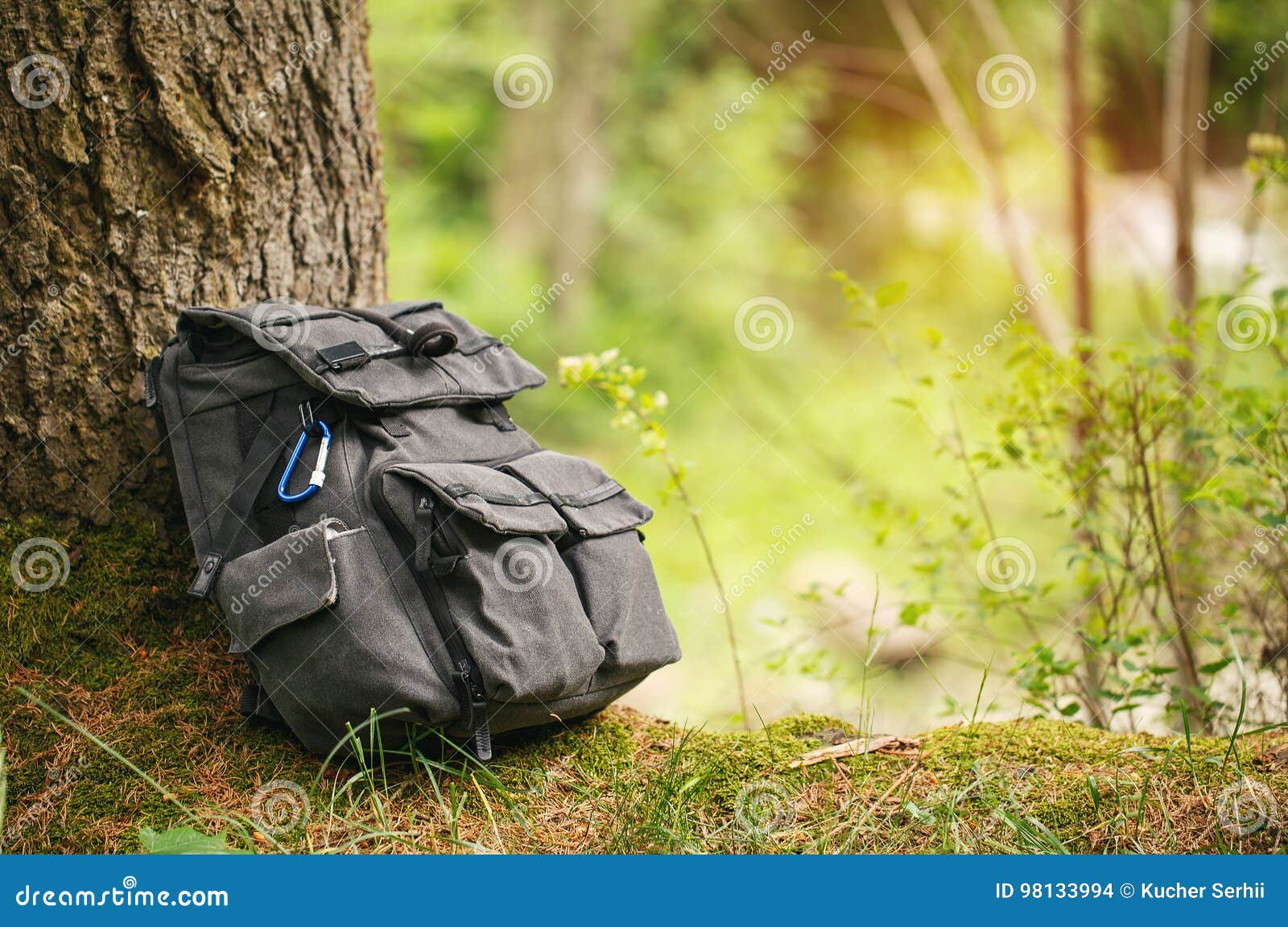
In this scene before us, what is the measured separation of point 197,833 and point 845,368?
839 cm

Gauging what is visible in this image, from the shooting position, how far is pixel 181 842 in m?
1.56

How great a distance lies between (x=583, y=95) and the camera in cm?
831

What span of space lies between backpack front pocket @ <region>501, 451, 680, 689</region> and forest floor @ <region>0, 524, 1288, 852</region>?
0.20 m

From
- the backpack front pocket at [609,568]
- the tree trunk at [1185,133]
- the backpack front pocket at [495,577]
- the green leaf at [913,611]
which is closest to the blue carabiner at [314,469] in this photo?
the backpack front pocket at [495,577]

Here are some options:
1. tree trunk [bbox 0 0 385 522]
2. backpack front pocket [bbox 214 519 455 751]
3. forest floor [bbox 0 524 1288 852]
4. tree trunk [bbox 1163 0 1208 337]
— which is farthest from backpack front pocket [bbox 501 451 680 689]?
tree trunk [bbox 1163 0 1208 337]

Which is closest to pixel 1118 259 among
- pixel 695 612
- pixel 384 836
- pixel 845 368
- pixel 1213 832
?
pixel 845 368

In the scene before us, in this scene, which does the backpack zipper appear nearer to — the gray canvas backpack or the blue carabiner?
the gray canvas backpack

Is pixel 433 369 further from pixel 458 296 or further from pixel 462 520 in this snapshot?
pixel 458 296

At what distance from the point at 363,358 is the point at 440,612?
52 centimetres

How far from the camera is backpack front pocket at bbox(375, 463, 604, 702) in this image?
1687 mm

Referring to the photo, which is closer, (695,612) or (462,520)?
(462,520)

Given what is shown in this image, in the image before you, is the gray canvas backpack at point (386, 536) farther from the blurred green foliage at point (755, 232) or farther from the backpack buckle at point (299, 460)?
the blurred green foliage at point (755, 232)

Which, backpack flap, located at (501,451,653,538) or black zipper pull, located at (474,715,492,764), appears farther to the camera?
backpack flap, located at (501,451,653,538)

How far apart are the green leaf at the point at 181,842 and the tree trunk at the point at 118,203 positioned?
75 centimetres
